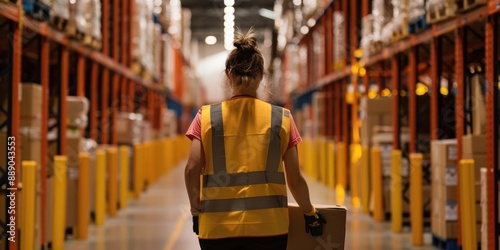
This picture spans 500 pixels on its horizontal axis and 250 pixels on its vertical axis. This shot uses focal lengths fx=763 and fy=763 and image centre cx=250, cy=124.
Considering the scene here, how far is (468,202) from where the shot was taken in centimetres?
677

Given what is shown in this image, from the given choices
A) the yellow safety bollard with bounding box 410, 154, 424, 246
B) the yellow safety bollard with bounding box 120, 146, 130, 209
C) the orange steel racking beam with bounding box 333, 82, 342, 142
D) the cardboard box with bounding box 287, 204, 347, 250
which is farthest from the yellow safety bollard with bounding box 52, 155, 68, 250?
the orange steel racking beam with bounding box 333, 82, 342, 142

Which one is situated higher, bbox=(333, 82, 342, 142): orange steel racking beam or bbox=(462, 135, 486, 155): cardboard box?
bbox=(333, 82, 342, 142): orange steel racking beam

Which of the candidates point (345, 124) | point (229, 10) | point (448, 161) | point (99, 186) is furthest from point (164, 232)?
point (229, 10)

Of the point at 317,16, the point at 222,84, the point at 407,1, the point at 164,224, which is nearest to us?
the point at 222,84

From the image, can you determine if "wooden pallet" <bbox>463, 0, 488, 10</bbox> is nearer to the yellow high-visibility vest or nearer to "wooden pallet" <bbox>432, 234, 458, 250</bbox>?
"wooden pallet" <bbox>432, 234, 458, 250</bbox>

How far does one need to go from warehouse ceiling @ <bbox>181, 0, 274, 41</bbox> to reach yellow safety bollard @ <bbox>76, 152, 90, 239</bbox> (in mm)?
22428

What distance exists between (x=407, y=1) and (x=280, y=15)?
17.7 meters

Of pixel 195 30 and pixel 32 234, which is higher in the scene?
pixel 195 30

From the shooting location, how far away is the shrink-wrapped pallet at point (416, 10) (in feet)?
27.8

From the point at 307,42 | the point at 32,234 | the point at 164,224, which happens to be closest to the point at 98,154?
the point at 164,224

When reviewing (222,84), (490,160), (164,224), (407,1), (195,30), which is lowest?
(164,224)

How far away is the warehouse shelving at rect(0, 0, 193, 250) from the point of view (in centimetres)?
654

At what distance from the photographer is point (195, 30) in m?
45.8

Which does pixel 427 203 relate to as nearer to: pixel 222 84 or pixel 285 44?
pixel 222 84
